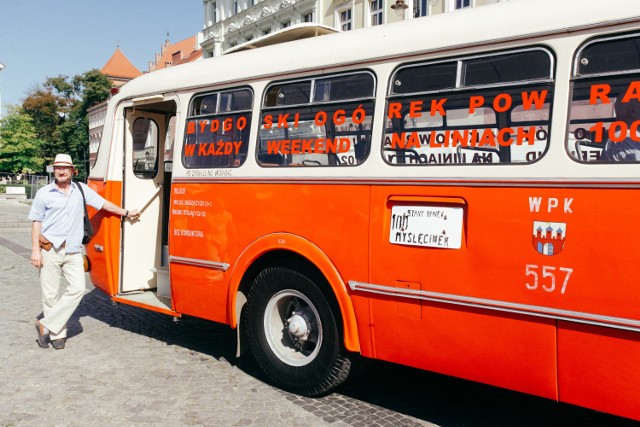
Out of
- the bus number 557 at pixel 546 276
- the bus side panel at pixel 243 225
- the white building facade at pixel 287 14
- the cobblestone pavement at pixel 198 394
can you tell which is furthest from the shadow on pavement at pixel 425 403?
the white building facade at pixel 287 14

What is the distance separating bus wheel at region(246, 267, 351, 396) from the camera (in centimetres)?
477

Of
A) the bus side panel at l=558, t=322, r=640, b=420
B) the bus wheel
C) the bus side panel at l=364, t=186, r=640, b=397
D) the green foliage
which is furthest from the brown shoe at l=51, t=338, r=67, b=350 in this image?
the green foliage

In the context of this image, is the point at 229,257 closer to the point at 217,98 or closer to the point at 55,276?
the point at 217,98

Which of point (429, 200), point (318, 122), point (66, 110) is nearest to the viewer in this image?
point (429, 200)

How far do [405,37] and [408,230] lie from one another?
1.33 meters

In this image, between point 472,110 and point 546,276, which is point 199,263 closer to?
point 472,110

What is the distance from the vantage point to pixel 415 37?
430 centimetres

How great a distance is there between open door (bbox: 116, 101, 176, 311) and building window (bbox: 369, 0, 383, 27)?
23894 millimetres

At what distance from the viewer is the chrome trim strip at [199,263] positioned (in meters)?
5.49

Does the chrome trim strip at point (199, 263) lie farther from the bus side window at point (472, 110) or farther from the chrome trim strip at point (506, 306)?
the bus side window at point (472, 110)

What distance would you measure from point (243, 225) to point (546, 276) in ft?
8.47

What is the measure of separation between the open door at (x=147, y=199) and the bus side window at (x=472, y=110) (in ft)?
11.2

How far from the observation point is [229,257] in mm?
5422

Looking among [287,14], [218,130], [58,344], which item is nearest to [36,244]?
[58,344]
